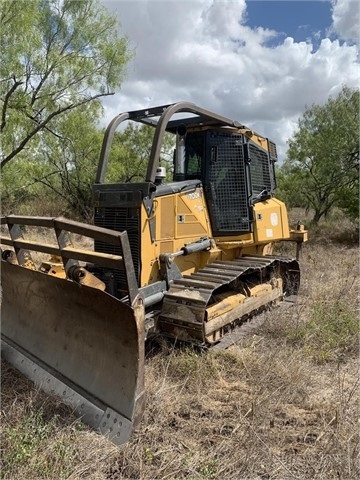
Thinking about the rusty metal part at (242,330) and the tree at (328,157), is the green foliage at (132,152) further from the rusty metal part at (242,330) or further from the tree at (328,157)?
the rusty metal part at (242,330)

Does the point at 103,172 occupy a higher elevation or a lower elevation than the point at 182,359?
higher

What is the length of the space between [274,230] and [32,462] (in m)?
4.85

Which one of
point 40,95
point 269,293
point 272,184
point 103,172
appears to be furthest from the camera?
point 40,95

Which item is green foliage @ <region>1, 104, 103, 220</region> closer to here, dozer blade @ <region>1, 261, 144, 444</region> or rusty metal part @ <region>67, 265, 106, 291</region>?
dozer blade @ <region>1, 261, 144, 444</region>

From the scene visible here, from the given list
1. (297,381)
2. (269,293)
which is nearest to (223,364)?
(297,381)

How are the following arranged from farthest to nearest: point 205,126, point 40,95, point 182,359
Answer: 1. point 40,95
2. point 205,126
3. point 182,359

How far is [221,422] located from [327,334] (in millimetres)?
2315

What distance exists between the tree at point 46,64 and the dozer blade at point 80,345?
935 centimetres

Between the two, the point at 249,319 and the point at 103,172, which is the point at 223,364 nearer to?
the point at 249,319

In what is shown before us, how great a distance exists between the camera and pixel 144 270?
4.76m

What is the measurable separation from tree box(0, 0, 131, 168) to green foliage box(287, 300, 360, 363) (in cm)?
1023

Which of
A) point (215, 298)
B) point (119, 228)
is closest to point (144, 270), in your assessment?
point (119, 228)

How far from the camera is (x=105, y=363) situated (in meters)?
3.48

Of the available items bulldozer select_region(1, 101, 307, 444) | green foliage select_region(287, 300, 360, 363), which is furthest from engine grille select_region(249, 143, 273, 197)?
green foliage select_region(287, 300, 360, 363)
